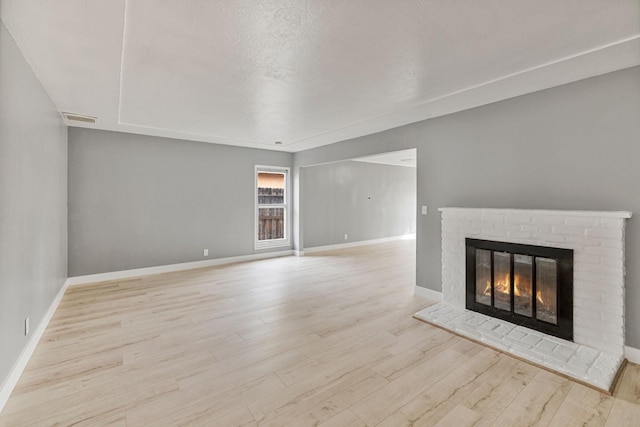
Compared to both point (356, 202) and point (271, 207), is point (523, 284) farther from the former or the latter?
point (356, 202)

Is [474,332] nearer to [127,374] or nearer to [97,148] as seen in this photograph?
[127,374]

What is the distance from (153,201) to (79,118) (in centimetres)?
163

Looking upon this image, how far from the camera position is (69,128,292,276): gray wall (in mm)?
4551

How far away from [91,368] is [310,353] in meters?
1.79

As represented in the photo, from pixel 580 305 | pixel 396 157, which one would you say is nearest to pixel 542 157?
pixel 580 305

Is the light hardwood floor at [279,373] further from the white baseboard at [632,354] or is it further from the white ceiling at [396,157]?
the white ceiling at [396,157]

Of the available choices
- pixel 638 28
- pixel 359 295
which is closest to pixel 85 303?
pixel 359 295

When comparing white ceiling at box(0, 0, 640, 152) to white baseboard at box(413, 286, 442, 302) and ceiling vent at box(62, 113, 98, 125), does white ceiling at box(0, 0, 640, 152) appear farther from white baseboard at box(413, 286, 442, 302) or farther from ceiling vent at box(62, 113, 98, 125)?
white baseboard at box(413, 286, 442, 302)

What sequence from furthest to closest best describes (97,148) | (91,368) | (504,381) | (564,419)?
(97,148) < (91,368) < (504,381) < (564,419)

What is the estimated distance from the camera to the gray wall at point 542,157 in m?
2.44

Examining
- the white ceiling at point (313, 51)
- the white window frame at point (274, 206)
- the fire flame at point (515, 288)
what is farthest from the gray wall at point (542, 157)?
the white window frame at point (274, 206)

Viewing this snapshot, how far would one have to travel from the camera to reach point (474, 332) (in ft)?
9.45

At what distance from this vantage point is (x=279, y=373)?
2246 mm

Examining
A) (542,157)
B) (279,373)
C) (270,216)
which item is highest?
(542,157)
